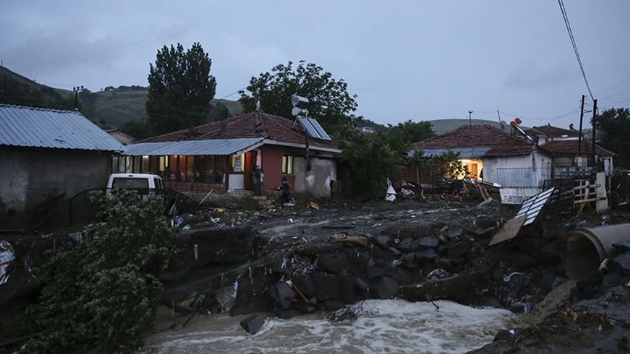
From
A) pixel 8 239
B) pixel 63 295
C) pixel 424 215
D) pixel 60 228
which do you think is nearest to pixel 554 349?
pixel 63 295

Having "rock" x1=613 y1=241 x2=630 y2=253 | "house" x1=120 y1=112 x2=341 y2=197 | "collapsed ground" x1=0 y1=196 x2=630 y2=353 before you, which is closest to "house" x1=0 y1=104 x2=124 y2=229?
"collapsed ground" x1=0 y1=196 x2=630 y2=353

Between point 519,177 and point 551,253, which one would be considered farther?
point 519,177

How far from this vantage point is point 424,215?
16.2 m

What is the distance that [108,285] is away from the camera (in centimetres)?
812

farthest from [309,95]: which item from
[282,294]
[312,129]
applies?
[282,294]

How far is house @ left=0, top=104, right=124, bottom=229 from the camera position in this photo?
12414 millimetres

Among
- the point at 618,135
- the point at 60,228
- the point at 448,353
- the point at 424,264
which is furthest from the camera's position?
the point at 618,135

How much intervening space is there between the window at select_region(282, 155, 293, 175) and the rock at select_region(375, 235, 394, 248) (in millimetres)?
9659

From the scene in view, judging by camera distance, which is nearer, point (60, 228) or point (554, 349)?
point (554, 349)

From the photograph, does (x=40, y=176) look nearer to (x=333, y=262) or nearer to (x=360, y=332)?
(x=333, y=262)

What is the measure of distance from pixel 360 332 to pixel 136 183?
31.0 feet

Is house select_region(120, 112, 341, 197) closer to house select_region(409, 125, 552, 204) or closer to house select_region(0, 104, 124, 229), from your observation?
house select_region(0, 104, 124, 229)

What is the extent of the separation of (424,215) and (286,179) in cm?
718

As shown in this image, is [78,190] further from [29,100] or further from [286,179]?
[29,100]
